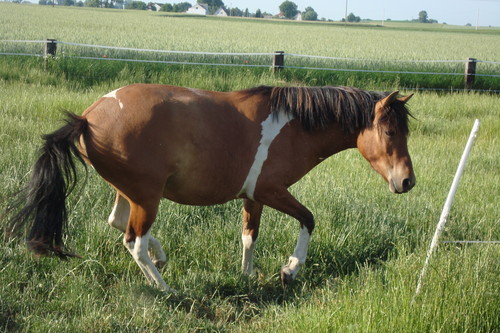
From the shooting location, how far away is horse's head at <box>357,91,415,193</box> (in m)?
4.82

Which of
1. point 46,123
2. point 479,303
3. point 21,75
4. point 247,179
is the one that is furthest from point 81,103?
point 479,303

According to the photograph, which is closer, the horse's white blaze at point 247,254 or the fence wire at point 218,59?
the horse's white blaze at point 247,254

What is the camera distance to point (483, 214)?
6.41 m

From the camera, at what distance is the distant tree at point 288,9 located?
147250 millimetres

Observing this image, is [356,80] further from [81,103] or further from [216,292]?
[216,292]

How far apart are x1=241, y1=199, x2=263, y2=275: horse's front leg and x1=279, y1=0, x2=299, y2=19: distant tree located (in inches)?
5789

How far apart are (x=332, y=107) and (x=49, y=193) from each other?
7.51ft

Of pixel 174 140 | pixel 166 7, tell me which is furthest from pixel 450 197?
pixel 166 7

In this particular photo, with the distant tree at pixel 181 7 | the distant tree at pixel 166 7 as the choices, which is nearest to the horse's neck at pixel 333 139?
the distant tree at pixel 166 7

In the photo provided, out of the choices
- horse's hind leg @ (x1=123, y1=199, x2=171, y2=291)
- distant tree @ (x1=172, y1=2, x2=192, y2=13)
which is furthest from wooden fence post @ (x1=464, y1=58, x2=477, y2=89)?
distant tree @ (x1=172, y1=2, x2=192, y2=13)

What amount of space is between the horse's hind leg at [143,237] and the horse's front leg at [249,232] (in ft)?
2.60

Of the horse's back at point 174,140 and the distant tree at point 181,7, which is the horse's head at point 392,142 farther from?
the distant tree at point 181,7

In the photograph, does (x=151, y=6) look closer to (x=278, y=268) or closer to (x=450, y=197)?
(x=278, y=268)

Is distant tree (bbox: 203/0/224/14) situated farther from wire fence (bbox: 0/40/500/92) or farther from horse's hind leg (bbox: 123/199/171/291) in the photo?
horse's hind leg (bbox: 123/199/171/291)
